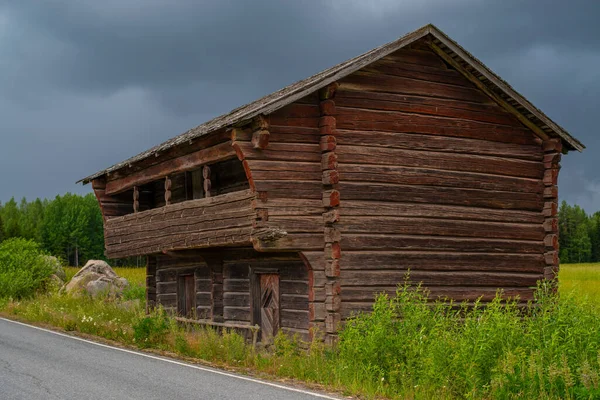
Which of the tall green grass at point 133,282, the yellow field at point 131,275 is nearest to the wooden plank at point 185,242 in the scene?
the tall green grass at point 133,282

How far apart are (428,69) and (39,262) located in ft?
73.0

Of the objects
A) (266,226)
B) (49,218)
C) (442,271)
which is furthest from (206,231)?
(49,218)

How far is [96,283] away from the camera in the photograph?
33.7m

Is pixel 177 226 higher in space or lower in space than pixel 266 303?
higher

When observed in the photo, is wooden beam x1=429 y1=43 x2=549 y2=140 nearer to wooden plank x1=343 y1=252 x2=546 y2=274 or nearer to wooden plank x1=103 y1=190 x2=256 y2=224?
wooden plank x1=343 y1=252 x2=546 y2=274

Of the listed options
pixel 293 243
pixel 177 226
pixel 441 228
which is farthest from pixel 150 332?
pixel 441 228

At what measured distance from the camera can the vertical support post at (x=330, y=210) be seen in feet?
49.6

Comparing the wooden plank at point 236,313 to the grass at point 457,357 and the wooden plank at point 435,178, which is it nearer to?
the grass at point 457,357

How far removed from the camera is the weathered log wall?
15.9 meters

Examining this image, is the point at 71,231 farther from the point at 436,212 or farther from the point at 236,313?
the point at 436,212

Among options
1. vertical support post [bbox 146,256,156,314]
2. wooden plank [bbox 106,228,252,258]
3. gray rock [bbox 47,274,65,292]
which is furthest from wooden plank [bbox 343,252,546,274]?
gray rock [bbox 47,274,65,292]

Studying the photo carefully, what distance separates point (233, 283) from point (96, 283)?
16.3 meters

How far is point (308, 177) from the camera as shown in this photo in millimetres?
15727

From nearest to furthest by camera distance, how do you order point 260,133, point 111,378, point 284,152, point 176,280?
point 111,378 < point 260,133 < point 284,152 < point 176,280
